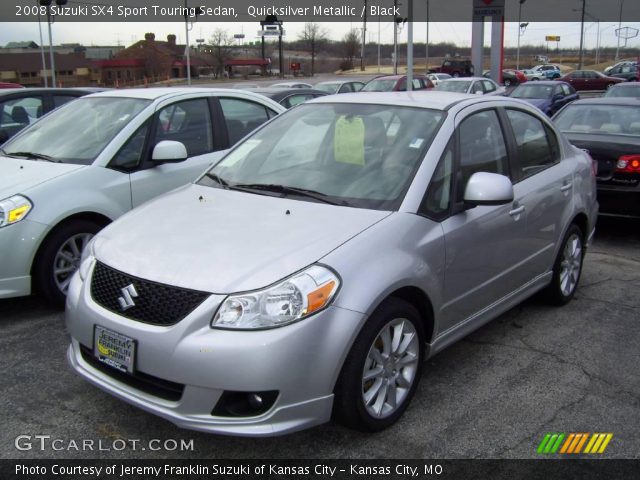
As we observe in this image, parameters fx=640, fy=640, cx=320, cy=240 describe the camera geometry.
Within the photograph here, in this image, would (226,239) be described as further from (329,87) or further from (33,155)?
(329,87)

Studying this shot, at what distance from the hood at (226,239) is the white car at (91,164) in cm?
127

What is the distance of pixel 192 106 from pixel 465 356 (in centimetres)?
336

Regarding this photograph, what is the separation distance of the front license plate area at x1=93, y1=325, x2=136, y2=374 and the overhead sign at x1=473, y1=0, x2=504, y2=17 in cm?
1439

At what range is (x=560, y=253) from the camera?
4.88m

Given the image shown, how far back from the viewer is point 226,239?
3.13m

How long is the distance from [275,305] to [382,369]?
73 centimetres

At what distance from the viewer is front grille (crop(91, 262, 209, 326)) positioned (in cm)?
279

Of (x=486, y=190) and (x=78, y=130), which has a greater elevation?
(x=78, y=130)

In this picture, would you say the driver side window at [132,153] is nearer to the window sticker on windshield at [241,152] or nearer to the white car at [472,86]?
the window sticker on windshield at [241,152]

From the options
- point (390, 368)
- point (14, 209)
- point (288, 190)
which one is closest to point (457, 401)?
point (390, 368)

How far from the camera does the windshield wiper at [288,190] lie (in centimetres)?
352

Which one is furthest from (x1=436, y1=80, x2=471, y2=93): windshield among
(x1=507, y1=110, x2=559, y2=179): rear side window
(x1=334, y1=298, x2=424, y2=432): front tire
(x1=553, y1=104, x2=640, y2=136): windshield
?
(x1=334, y1=298, x2=424, y2=432): front tire

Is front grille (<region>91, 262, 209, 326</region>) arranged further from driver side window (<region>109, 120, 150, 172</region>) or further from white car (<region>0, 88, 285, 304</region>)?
driver side window (<region>109, 120, 150, 172</region>)

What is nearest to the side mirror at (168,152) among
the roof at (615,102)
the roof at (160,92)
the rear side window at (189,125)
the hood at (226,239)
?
the rear side window at (189,125)
